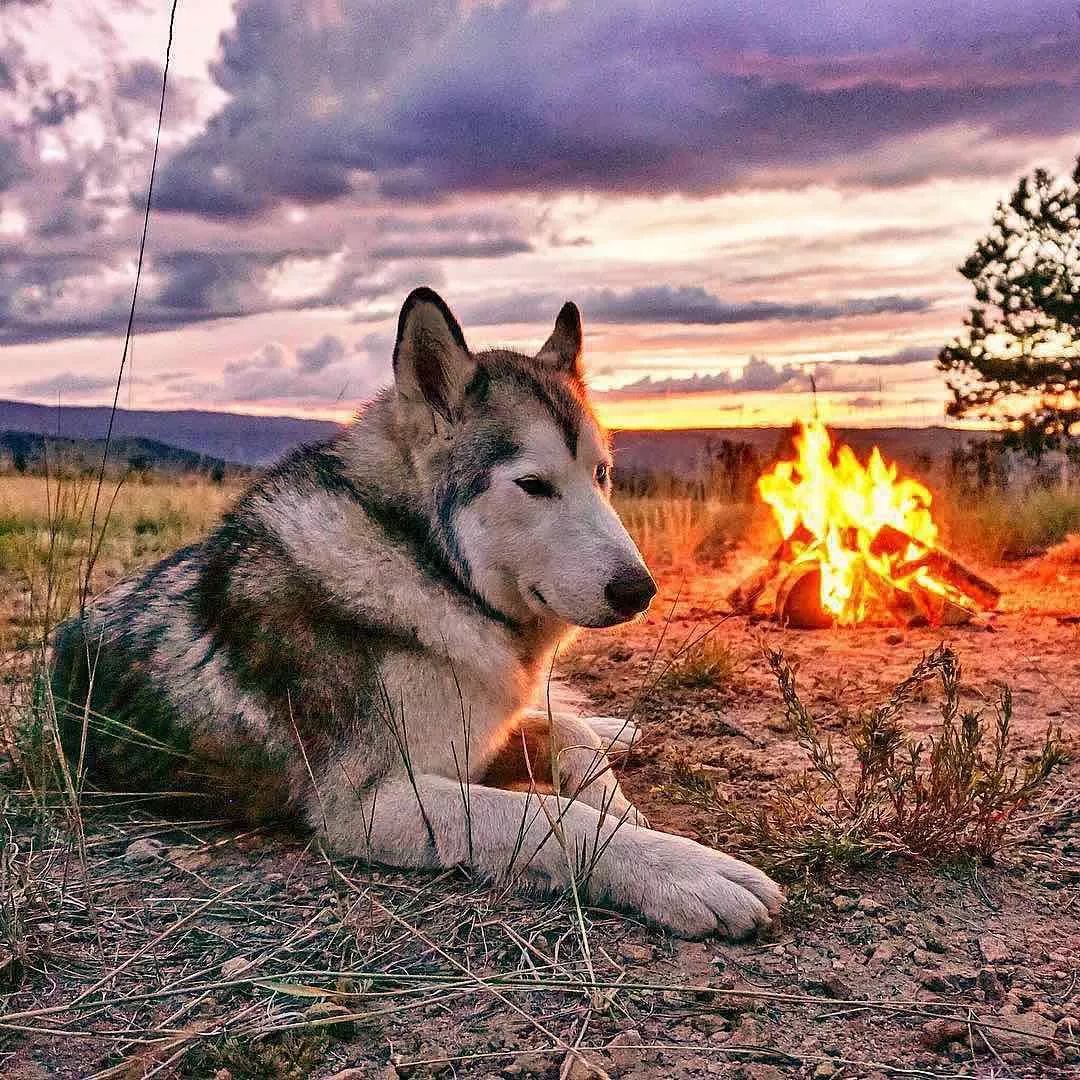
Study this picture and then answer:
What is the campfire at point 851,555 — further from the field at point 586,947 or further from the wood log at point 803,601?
the field at point 586,947

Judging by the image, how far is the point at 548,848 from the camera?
3232 millimetres

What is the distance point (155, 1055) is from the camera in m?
2.50

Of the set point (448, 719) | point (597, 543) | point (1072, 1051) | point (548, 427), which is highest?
point (548, 427)

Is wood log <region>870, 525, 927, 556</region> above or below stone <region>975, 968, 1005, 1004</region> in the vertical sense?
above

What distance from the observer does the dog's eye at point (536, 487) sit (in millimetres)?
3643

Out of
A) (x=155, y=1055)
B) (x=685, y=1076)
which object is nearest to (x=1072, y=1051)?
(x=685, y=1076)

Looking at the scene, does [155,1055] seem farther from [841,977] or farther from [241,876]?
[841,977]

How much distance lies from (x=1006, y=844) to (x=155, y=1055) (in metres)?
2.66

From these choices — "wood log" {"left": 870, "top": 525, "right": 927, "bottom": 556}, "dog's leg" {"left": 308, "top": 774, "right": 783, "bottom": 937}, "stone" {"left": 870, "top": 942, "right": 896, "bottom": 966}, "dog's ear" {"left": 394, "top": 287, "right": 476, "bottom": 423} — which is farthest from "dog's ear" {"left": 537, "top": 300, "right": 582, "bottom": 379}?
"wood log" {"left": 870, "top": 525, "right": 927, "bottom": 556}

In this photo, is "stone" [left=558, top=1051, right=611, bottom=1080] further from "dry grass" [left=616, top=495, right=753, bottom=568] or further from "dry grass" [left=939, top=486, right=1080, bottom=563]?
"dry grass" [left=939, top=486, right=1080, bottom=563]

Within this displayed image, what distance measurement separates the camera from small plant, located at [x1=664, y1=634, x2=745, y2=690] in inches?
231

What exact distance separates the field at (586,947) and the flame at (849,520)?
10.7ft

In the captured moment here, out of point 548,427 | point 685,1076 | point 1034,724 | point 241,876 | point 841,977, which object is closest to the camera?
point 685,1076

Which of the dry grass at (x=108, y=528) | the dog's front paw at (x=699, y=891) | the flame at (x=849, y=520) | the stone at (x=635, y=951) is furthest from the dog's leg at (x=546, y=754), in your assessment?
the flame at (x=849, y=520)
